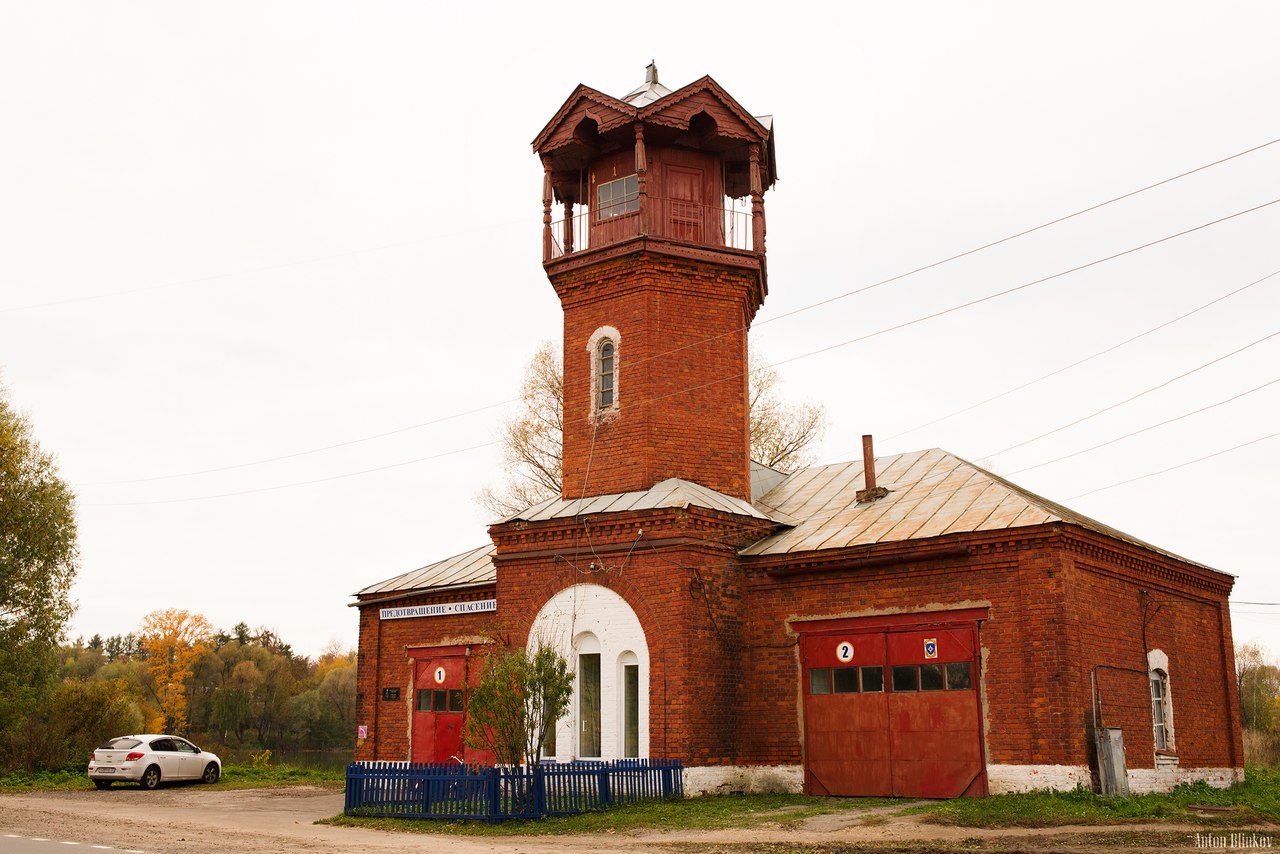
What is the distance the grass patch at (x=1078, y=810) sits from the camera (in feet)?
41.8

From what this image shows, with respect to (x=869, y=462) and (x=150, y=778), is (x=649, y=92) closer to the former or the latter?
(x=869, y=462)

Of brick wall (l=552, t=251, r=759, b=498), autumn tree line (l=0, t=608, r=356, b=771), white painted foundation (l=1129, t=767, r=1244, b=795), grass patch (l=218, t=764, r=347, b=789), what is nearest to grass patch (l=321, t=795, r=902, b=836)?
white painted foundation (l=1129, t=767, r=1244, b=795)

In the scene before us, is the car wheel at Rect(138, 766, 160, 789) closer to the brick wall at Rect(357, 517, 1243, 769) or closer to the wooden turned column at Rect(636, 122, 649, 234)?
the brick wall at Rect(357, 517, 1243, 769)

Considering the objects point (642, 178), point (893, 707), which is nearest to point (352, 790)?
point (893, 707)

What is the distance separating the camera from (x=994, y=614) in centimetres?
1539

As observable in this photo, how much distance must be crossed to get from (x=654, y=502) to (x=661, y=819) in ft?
16.5

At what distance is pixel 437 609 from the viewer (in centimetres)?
2119

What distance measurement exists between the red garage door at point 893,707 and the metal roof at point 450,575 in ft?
22.6

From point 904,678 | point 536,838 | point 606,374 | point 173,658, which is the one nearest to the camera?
point 536,838

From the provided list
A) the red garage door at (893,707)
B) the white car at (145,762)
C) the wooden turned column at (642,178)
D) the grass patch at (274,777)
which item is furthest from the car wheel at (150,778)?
the wooden turned column at (642,178)

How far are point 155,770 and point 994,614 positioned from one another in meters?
17.5

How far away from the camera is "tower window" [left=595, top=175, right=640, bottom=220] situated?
1970 centimetres

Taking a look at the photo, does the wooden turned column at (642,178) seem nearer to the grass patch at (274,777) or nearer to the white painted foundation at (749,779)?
the white painted foundation at (749,779)

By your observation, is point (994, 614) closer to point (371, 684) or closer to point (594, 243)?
point (594, 243)
